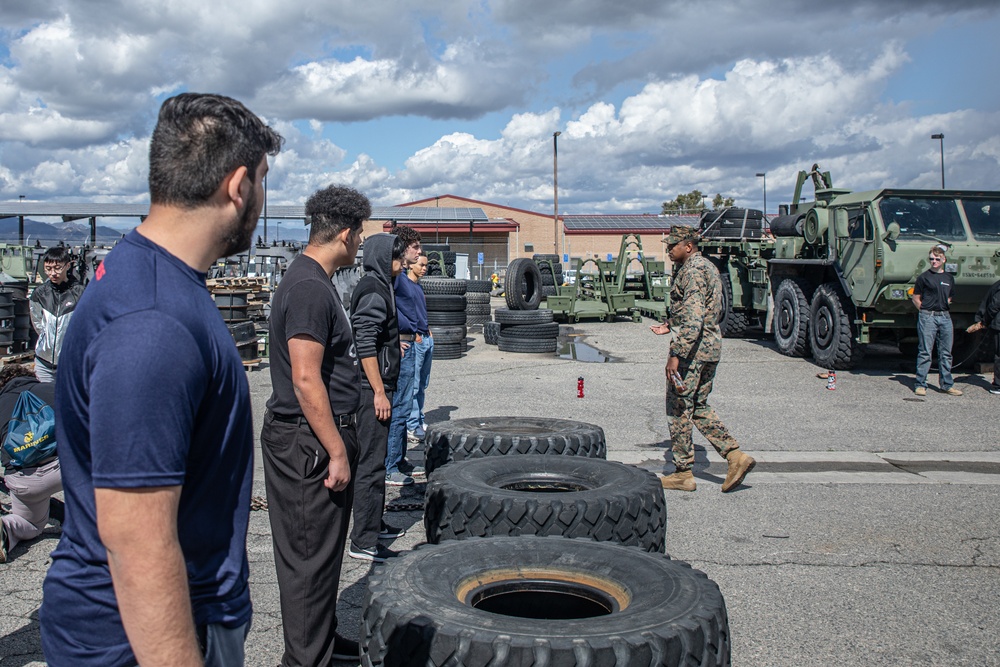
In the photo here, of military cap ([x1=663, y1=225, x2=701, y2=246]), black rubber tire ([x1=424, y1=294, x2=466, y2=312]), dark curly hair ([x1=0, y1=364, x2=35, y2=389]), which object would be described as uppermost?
military cap ([x1=663, y1=225, x2=701, y2=246])

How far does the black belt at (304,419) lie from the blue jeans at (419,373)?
3504mm

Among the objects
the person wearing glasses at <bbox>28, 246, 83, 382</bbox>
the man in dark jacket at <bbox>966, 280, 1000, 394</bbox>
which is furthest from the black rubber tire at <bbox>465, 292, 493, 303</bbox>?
the person wearing glasses at <bbox>28, 246, 83, 382</bbox>

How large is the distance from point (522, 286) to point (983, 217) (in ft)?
28.3

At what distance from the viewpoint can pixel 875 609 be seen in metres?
3.97

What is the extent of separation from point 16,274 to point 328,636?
26.1 meters

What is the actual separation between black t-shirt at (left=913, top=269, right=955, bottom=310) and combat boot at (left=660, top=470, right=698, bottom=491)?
20.0ft

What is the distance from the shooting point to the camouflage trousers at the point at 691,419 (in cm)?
621

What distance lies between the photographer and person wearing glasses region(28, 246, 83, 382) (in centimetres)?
625

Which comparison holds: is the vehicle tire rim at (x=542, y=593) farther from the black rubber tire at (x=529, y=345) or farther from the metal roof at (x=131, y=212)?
the metal roof at (x=131, y=212)

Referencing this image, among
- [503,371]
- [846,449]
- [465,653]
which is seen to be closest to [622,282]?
[503,371]

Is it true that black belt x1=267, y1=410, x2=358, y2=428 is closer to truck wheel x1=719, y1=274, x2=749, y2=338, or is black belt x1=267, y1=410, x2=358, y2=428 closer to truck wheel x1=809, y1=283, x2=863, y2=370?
truck wheel x1=809, y1=283, x2=863, y2=370

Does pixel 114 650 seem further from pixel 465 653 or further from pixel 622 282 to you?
pixel 622 282

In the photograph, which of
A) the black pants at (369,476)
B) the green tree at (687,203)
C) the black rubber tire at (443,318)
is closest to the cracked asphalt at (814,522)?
the black pants at (369,476)

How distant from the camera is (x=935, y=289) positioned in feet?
34.4
